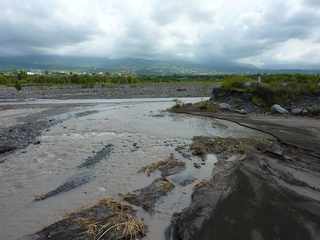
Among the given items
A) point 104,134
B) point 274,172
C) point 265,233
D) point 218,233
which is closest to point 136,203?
point 218,233

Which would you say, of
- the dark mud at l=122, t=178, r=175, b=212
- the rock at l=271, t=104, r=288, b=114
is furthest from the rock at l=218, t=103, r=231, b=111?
the dark mud at l=122, t=178, r=175, b=212

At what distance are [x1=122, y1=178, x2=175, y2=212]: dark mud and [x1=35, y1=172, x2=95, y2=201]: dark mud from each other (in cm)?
289

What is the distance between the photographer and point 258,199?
13.9m

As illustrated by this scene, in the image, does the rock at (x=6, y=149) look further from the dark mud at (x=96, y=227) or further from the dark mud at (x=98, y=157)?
the dark mud at (x=96, y=227)

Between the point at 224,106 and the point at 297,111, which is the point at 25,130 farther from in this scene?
the point at 297,111

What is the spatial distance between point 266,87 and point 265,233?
40.8m

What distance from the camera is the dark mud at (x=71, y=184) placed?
15.4m

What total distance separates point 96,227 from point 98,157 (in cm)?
1108

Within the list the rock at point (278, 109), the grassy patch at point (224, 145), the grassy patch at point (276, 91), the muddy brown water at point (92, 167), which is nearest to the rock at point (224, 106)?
the grassy patch at point (276, 91)

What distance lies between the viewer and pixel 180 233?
11.4 meters

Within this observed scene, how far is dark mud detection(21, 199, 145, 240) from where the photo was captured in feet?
36.0

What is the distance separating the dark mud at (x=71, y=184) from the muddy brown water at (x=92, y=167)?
0.15 meters

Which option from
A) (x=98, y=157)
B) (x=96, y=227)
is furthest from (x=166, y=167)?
(x=96, y=227)

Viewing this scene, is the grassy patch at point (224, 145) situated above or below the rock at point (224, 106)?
above
